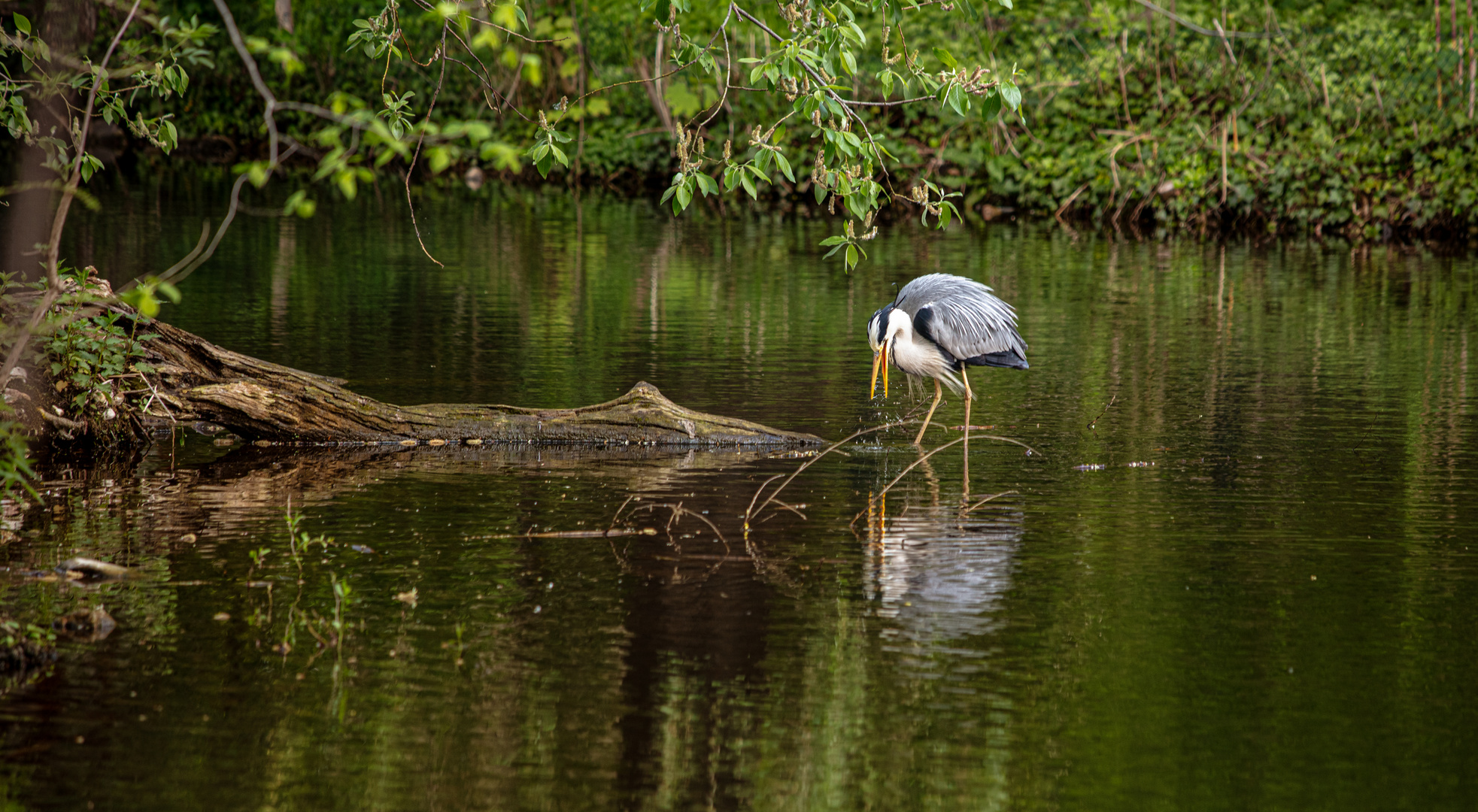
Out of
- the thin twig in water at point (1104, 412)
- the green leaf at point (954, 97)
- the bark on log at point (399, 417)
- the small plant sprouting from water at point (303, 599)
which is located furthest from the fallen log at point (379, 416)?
the green leaf at point (954, 97)

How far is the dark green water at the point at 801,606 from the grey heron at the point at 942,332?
543 millimetres

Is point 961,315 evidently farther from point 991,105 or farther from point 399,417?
point 991,105

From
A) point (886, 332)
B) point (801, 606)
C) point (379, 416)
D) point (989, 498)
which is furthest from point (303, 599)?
point (886, 332)

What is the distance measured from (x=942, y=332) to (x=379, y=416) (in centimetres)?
331

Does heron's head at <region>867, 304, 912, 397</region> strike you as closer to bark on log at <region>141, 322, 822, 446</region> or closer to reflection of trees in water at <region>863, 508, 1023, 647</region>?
bark on log at <region>141, 322, 822, 446</region>

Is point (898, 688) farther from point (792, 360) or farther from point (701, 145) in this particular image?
point (792, 360)

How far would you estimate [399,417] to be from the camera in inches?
399

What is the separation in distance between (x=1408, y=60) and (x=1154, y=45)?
4.06 m

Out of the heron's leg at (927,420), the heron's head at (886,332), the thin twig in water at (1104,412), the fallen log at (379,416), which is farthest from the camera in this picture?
the thin twig in water at (1104,412)

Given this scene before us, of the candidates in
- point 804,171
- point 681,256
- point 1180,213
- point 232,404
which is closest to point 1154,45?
point 1180,213

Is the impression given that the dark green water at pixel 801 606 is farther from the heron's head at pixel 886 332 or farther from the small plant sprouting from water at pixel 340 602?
the heron's head at pixel 886 332

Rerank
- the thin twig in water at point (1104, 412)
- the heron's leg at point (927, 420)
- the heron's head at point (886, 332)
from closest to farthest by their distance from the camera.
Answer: the heron's head at point (886, 332) < the heron's leg at point (927, 420) < the thin twig in water at point (1104, 412)

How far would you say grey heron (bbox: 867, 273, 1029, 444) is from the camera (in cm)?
1019

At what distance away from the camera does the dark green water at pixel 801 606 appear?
204 inches
